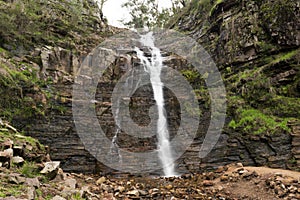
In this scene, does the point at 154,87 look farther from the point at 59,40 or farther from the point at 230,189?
the point at 230,189

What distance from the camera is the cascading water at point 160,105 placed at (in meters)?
11.6

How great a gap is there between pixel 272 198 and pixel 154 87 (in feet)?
33.0

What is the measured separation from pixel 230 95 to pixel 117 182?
786cm

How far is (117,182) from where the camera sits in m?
9.57

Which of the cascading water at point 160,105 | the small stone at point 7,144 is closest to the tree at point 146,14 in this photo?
the cascading water at point 160,105

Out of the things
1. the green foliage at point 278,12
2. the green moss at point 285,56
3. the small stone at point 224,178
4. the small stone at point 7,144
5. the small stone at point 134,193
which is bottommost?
the small stone at point 224,178

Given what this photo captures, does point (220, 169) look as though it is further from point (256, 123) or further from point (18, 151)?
point (18, 151)

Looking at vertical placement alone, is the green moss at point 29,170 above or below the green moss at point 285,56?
below

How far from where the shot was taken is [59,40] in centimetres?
1594

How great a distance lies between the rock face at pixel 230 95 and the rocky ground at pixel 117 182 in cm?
108

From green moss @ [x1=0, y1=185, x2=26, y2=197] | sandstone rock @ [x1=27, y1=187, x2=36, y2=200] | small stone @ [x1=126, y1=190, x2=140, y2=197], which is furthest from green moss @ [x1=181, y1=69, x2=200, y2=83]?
green moss @ [x1=0, y1=185, x2=26, y2=197]

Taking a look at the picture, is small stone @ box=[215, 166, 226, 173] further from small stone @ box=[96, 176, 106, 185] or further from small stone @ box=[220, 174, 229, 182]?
small stone @ box=[96, 176, 106, 185]

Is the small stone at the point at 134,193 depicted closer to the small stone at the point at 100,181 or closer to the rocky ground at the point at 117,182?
the rocky ground at the point at 117,182

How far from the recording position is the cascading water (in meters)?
11.6
